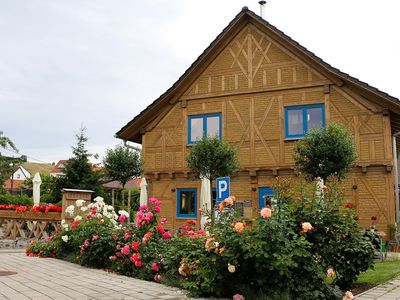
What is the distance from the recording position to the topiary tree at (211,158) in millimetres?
13242

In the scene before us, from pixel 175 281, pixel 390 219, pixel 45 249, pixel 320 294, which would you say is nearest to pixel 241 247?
pixel 320 294

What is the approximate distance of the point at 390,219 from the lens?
14188 millimetres

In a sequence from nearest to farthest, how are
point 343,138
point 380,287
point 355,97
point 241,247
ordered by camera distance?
point 241,247, point 380,287, point 343,138, point 355,97

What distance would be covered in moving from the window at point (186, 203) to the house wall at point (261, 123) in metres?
0.23

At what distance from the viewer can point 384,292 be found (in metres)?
5.83

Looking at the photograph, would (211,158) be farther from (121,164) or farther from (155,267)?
(155,267)

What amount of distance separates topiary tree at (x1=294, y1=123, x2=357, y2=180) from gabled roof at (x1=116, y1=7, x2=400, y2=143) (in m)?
3.09

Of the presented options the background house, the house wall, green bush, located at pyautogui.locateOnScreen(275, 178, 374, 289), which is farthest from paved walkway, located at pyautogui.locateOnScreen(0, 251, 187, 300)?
the background house

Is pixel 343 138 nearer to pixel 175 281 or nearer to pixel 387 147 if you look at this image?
pixel 387 147

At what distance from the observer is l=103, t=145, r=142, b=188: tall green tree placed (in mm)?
16312

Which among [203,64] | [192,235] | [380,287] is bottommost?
[380,287]

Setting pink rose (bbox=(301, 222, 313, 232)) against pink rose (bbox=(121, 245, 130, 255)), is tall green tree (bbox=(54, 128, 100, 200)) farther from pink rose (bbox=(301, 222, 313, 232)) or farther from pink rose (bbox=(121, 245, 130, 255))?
pink rose (bbox=(301, 222, 313, 232))

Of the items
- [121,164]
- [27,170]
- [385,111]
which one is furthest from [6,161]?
[27,170]

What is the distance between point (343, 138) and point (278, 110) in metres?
4.60
